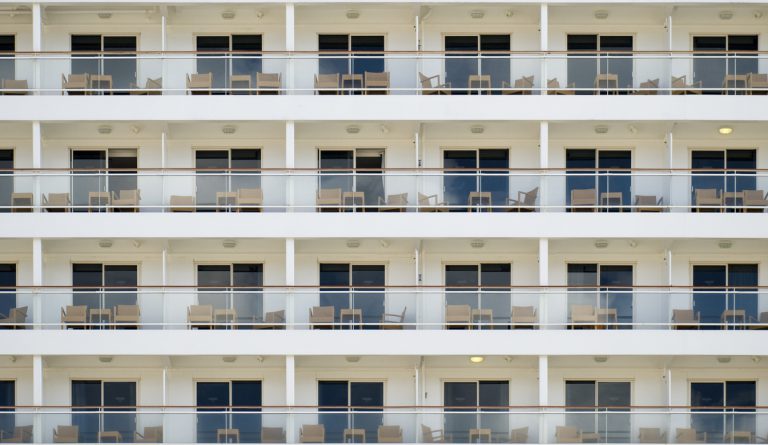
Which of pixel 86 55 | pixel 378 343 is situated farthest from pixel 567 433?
pixel 86 55

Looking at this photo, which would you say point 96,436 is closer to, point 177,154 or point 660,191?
point 177,154

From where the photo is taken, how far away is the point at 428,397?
32.1 meters

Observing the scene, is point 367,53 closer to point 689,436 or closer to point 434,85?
point 434,85

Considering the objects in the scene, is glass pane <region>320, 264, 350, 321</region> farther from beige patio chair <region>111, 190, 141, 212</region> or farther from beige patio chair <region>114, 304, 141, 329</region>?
beige patio chair <region>111, 190, 141, 212</region>

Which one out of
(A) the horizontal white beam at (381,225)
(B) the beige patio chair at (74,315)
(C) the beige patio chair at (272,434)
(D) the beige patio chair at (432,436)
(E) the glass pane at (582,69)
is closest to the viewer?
(D) the beige patio chair at (432,436)

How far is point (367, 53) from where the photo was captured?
32.3m

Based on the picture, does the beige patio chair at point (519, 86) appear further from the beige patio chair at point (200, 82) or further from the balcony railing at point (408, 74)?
the beige patio chair at point (200, 82)

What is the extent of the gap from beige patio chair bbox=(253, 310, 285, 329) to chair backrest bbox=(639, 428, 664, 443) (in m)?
7.73

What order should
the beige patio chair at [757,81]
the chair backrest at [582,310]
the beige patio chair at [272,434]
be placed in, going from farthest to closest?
the beige patio chair at [757,81] < the chair backrest at [582,310] < the beige patio chair at [272,434]

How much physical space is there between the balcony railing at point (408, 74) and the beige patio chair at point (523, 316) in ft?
15.8

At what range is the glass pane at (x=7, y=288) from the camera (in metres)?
30.8

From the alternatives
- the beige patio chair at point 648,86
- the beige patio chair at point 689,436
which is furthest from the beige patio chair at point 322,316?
the beige patio chair at point 648,86

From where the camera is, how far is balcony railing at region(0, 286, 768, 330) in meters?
30.8

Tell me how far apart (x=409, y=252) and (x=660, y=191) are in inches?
221
